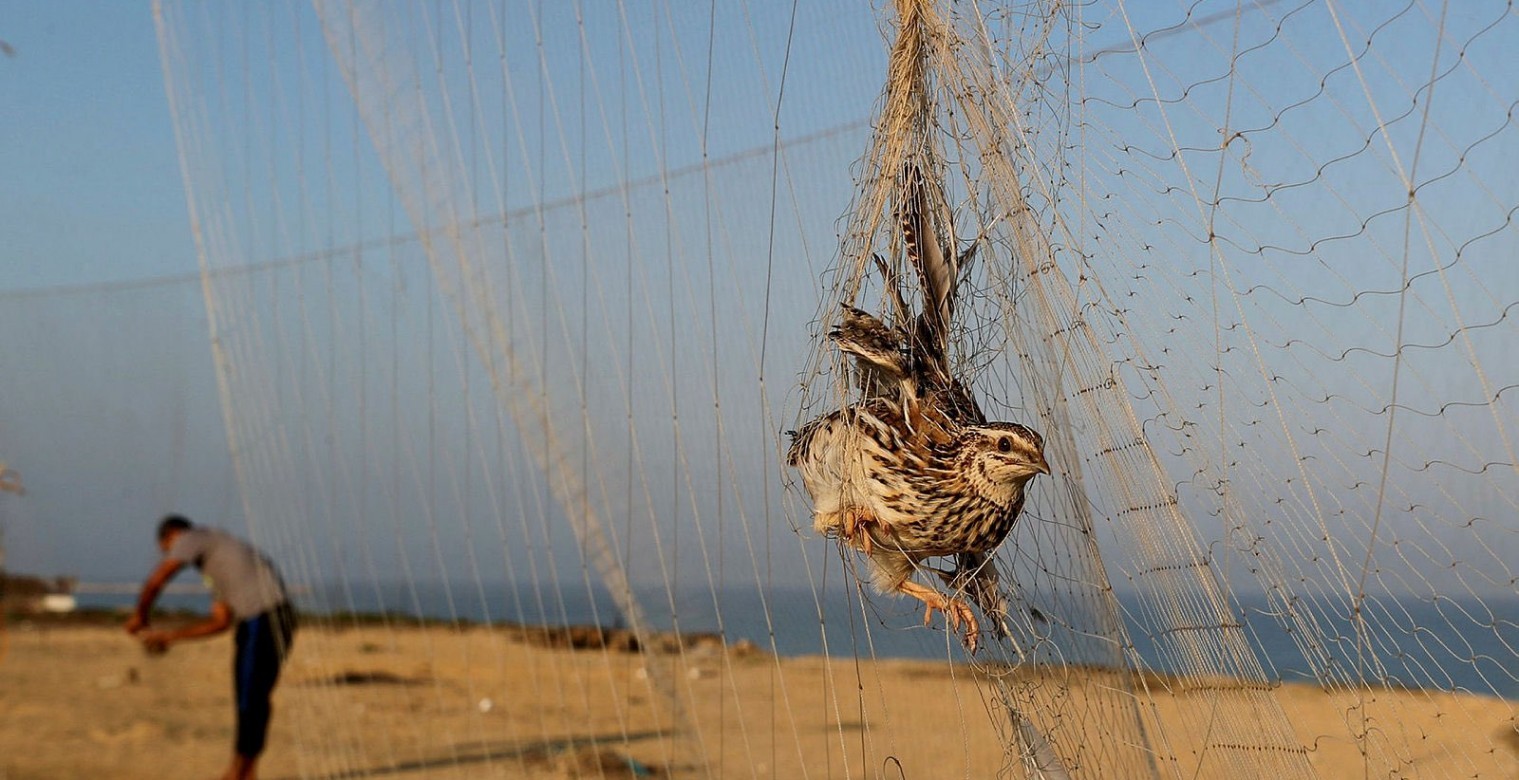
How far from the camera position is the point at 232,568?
5.52m

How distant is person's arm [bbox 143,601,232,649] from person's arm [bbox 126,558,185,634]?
0.11 meters

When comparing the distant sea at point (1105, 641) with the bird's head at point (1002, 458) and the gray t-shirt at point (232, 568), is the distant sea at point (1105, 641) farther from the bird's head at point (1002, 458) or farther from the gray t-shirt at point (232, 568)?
the gray t-shirt at point (232, 568)

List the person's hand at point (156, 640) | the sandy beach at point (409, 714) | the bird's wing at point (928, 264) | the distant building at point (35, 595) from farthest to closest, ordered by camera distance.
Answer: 1. the distant building at point (35, 595)
2. the sandy beach at point (409, 714)
3. the person's hand at point (156, 640)
4. the bird's wing at point (928, 264)

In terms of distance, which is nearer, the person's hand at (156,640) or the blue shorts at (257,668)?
the person's hand at (156,640)

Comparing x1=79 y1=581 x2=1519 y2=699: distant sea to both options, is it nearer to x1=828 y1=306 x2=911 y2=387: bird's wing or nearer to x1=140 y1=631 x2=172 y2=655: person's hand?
x1=828 y1=306 x2=911 y2=387: bird's wing

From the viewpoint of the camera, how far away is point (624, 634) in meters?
6.40

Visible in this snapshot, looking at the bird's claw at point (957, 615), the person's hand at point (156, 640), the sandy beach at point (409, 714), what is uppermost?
the bird's claw at point (957, 615)

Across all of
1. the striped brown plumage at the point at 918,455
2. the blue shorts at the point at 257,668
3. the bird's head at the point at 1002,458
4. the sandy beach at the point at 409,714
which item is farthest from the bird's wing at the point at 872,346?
the blue shorts at the point at 257,668

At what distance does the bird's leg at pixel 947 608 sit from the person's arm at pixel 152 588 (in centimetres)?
390

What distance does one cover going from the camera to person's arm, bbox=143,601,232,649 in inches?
218

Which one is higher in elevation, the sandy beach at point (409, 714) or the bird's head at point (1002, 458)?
the bird's head at point (1002, 458)

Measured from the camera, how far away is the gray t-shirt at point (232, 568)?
17.9 feet

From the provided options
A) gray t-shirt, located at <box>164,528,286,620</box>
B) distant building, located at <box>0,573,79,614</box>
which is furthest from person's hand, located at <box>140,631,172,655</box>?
distant building, located at <box>0,573,79,614</box>

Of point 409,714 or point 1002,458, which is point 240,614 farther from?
point 1002,458
